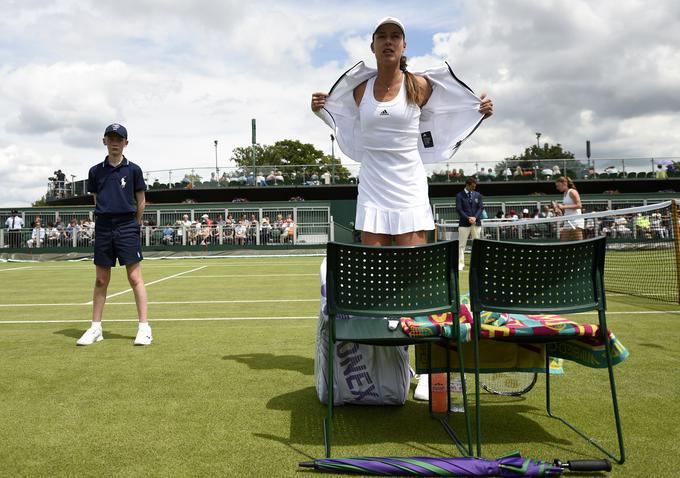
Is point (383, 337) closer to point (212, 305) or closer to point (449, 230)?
point (212, 305)

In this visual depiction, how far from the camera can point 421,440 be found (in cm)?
305

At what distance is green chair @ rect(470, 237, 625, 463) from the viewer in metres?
2.79

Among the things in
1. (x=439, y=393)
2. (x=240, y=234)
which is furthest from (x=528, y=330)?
(x=240, y=234)

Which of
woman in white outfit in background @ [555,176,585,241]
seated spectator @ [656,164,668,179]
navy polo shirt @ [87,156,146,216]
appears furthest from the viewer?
seated spectator @ [656,164,668,179]

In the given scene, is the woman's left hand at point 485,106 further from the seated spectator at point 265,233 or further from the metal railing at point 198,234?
the seated spectator at point 265,233

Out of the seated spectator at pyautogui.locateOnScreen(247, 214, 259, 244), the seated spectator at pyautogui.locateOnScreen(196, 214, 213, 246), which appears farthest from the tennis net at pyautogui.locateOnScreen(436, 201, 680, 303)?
the seated spectator at pyautogui.locateOnScreen(196, 214, 213, 246)

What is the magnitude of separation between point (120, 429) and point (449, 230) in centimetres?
2297

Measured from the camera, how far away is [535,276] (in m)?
2.83

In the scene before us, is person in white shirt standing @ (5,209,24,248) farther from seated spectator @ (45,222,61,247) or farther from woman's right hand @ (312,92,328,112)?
woman's right hand @ (312,92,328,112)

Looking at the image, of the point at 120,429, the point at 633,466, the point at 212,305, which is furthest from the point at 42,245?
the point at 633,466

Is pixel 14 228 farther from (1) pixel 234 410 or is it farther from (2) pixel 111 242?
(1) pixel 234 410

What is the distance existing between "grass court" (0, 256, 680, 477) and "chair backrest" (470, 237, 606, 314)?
772 millimetres

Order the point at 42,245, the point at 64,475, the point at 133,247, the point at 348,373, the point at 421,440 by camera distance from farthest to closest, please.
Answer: the point at 42,245 < the point at 133,247 < the point at 348,373 < the point at 421,440 < the point at 64,475

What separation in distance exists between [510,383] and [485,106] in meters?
1.97
